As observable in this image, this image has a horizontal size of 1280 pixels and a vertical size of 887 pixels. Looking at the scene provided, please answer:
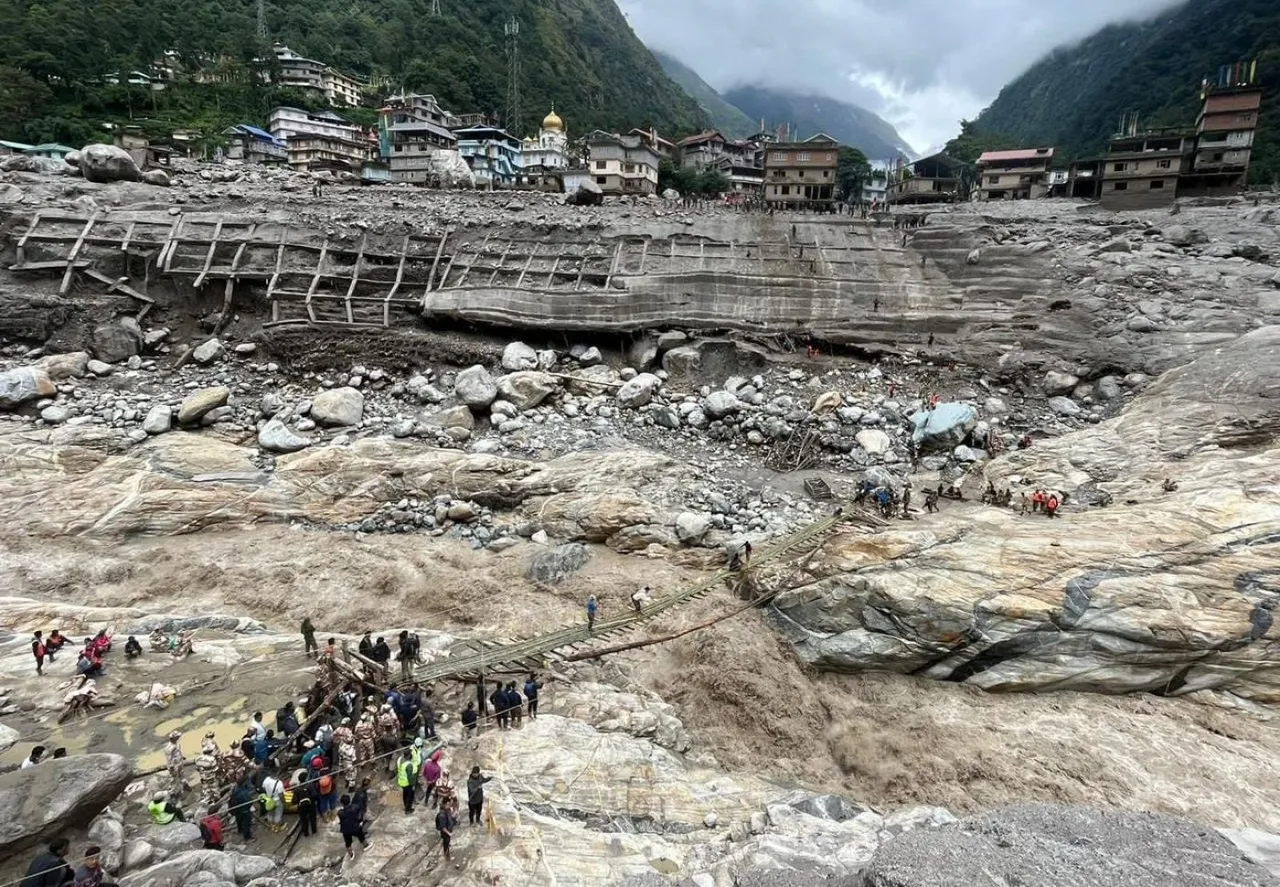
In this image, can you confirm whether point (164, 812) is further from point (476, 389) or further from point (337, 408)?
point (476, 389)

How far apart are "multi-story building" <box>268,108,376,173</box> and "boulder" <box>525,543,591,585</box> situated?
5894 cm

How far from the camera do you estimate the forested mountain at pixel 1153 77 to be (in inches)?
2520

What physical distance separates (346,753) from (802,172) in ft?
182

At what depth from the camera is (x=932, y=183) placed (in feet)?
180

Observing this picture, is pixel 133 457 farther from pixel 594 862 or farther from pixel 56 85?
pixel 56 85

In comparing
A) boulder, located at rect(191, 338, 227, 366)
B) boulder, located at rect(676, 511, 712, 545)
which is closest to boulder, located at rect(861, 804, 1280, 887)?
boulder, located at rect(676, 511, 712, 545)

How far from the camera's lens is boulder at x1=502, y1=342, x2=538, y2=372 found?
23672mm

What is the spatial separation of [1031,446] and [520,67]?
10704 centimetres

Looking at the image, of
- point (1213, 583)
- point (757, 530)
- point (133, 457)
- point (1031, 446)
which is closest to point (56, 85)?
point (133, 457)

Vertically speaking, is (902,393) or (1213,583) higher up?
(902,393)

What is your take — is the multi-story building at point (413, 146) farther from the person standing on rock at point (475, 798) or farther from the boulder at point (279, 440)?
the person standing on rock at point (475, 798)

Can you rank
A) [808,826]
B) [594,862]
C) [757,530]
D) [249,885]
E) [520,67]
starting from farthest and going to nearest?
[520,67] → [757,530] → [808,826] → [594,862] → [249,885]

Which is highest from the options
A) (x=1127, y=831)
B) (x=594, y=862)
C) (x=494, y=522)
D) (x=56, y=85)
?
(x=56, y=85)

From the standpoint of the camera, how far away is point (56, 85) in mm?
62625
